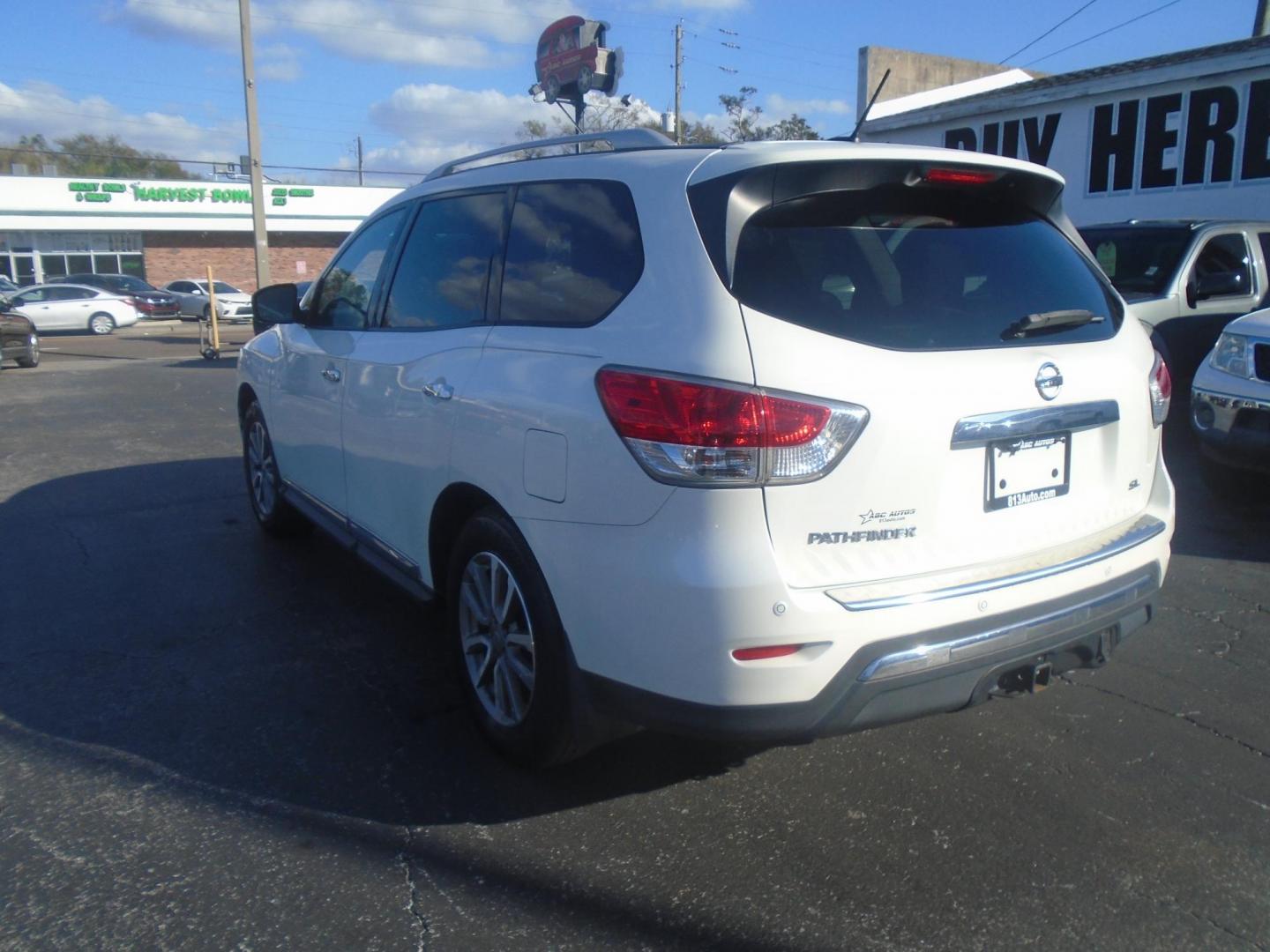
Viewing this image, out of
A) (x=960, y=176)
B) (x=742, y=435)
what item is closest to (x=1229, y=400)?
(x=960, y=176)

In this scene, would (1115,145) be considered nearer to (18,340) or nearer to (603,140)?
(603,140)

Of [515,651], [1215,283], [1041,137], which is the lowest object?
[515,651]

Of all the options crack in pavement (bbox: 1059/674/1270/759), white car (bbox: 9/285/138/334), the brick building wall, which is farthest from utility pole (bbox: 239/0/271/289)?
the brick building wall

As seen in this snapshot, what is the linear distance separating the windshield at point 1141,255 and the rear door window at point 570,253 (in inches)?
263

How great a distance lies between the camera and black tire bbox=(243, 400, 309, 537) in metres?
5.86

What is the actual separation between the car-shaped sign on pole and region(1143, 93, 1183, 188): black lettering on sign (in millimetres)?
13307

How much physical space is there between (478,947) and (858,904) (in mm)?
984

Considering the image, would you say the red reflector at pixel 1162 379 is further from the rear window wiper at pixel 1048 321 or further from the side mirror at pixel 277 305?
the side mirror at pixel 277 305

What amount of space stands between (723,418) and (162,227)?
49.0 meters

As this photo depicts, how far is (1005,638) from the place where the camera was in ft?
9.16

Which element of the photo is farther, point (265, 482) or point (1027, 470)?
point (265, 482)

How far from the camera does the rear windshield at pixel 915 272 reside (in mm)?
2730

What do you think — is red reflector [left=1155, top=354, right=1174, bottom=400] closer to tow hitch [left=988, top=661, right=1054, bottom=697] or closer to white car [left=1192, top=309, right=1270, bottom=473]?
tow hitch [left=988, top=661, right=1054, bottom=697]

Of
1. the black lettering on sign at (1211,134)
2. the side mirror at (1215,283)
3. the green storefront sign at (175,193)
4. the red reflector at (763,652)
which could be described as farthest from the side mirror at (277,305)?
the green storefront sign at (175,193)
